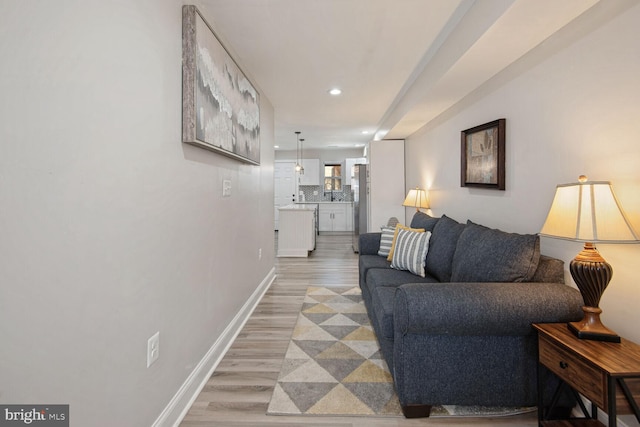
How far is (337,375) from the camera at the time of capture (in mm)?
2068

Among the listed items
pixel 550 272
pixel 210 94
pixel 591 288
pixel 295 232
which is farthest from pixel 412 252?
pixel 295 232

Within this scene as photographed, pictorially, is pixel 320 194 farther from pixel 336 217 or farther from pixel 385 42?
pixel 385 42

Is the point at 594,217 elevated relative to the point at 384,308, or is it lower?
elevated

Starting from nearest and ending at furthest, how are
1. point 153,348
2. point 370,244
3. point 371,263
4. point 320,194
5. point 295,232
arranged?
1. point 153,348
2. point 371,263
3. point 370,244
4. point 295,232
5. point 320,194

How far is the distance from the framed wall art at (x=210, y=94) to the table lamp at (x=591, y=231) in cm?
186

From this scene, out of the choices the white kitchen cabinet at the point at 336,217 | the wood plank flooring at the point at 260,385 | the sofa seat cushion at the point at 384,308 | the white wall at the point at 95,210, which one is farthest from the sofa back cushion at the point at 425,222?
the white kitchen cabinet at the point at 336,217

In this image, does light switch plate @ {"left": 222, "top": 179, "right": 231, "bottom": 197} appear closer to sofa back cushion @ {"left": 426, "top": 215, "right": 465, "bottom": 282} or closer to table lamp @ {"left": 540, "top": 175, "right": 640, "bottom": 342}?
sofa back cushion @ {"left": 426, "top": 215, "right": 465, "bottom": 282}

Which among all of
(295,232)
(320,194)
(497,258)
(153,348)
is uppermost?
(320,194)

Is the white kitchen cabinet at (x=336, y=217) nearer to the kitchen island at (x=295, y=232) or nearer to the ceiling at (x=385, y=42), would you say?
the kitchen island at (x=295, y=232)

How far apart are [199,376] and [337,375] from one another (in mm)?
869

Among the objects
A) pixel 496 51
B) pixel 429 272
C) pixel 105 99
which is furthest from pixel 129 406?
pixel 496 51

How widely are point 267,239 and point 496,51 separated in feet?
10.1

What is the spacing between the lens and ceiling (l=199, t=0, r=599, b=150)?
184 cm

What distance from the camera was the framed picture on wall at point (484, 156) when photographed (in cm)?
241
